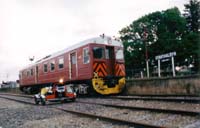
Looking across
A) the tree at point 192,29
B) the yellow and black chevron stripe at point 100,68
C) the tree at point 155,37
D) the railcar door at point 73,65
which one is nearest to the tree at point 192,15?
the tree at point 192,29

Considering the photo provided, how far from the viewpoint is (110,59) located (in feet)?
57.1

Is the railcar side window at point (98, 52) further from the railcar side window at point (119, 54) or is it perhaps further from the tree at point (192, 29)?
the tree at point (192, 29)

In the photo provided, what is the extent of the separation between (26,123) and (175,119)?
4.64 metres

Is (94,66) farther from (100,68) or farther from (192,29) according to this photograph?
(192,29)

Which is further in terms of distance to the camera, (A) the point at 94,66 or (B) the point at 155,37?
(B) the point at 155,37

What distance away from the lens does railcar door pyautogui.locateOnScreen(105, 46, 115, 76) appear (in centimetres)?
1719

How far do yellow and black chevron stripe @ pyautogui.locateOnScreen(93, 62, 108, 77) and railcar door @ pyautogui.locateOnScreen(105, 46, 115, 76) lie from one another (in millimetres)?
332

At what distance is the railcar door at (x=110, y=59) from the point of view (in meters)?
17.2

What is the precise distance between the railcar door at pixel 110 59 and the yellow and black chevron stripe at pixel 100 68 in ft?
1.09

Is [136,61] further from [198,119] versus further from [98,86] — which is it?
[198,119]

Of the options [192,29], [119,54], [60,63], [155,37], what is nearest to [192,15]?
[192,29]

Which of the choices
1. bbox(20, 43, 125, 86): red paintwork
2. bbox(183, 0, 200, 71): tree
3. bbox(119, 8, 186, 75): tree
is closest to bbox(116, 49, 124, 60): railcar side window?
bbox(20, 43, 125, 86): red paintwork

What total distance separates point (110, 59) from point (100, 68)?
1.10m

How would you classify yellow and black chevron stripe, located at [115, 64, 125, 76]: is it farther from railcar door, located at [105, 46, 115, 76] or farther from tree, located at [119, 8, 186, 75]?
tree, located at [119, 8, 186, 75]
